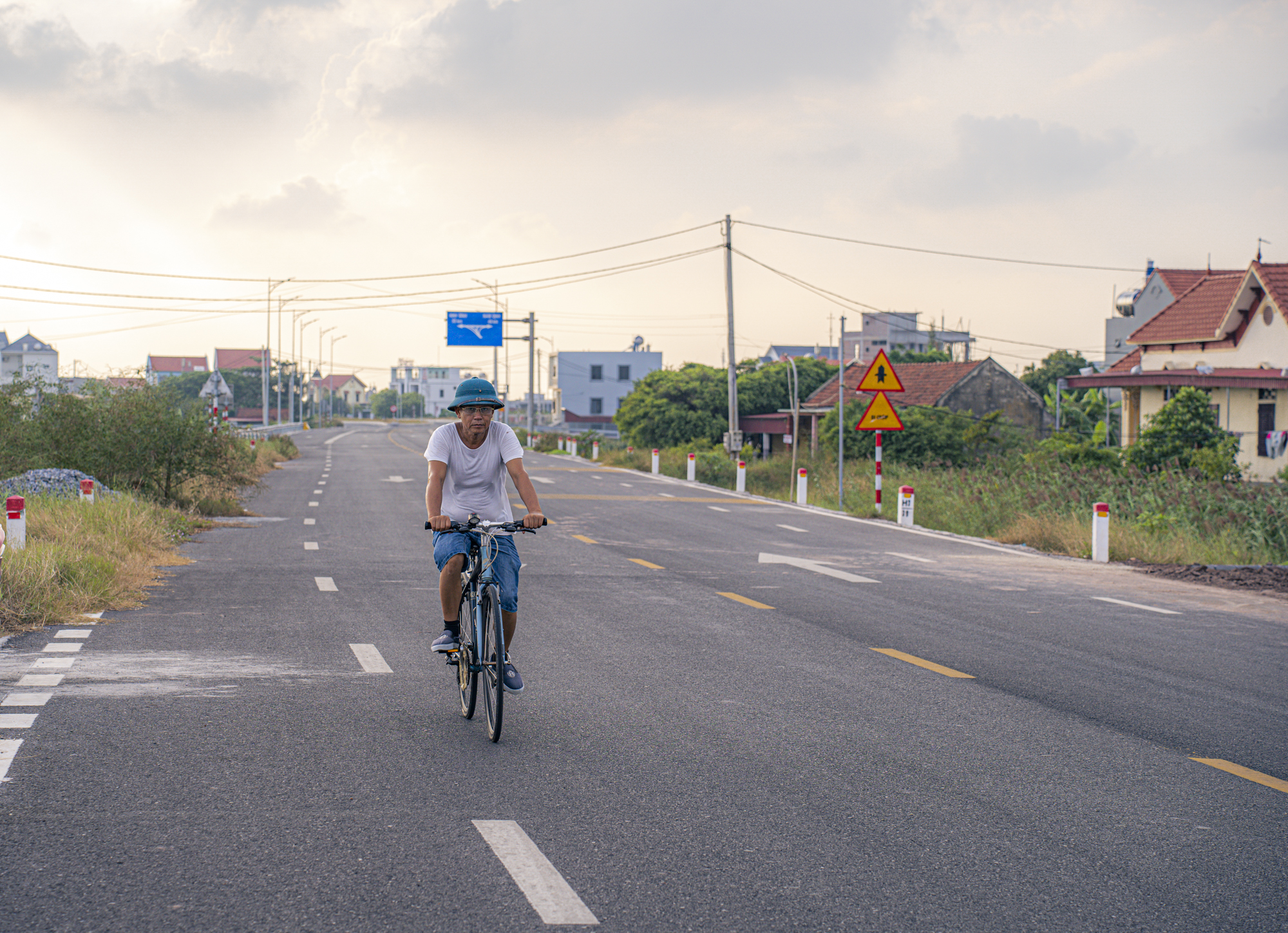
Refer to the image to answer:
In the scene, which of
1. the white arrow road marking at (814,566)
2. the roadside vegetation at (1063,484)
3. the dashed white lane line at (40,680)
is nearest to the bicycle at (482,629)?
the dashed white lane line at (40,680)

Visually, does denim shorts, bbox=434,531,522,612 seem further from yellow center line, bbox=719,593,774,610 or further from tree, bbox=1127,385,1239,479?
tree, bbox=1127,385,1239,479

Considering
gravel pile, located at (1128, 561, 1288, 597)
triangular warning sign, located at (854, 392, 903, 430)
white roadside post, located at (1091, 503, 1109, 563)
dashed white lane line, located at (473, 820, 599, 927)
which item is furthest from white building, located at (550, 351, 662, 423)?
dashed white lane line, located at (473, 820, 599, 927)

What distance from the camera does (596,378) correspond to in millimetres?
125812

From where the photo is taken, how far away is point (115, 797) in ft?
16.4

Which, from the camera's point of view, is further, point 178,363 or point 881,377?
point 178,363

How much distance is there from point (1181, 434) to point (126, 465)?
936 inches

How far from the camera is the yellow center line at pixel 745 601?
37.7ft

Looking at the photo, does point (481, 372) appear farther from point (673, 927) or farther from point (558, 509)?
point (673, 927)

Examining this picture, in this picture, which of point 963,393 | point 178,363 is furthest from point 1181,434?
point 178,363

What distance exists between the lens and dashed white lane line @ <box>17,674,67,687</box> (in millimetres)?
7219

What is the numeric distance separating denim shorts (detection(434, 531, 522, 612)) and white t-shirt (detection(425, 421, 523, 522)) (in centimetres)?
17

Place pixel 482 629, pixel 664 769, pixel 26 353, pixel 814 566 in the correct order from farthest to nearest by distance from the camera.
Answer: pixel 26 353 → pixel 814 566 → pixel 482 629 → pixel 664 769

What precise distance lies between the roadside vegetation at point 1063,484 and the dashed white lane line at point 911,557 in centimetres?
254

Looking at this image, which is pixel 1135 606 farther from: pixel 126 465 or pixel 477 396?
pixel 126 465
